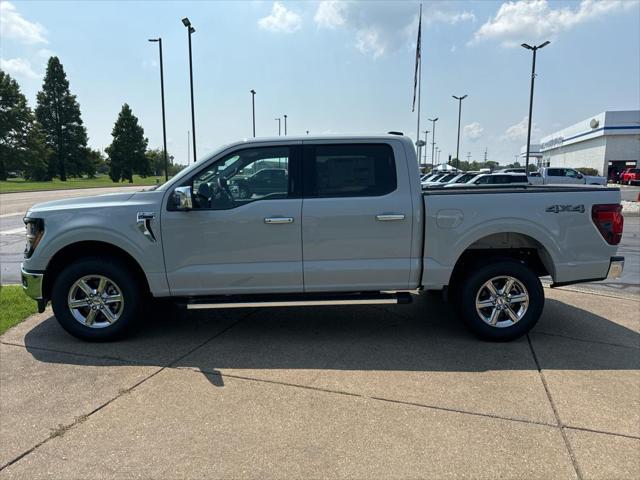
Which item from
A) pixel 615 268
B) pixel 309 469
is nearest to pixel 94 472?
pixel 309 469

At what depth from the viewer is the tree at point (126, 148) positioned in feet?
215

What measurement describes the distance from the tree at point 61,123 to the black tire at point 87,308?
72.1 m

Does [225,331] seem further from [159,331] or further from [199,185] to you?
[199,185]

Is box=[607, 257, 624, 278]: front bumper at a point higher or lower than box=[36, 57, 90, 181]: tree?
lower

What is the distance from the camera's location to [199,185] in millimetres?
4617

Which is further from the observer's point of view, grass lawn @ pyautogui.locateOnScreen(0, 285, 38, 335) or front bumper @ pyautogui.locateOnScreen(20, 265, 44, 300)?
grass lawn @ pyautogui.locateOnScreen(0, 285, 38, 335)

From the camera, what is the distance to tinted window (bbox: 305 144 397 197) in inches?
182

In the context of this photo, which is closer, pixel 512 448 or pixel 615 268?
pixel 512 448

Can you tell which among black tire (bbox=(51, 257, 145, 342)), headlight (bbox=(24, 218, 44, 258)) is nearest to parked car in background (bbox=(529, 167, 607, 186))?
black tire (bbox=(51, 257, 145, 342))

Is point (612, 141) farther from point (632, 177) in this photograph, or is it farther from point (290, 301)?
point (290, 301)

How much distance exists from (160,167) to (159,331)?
92.3 m

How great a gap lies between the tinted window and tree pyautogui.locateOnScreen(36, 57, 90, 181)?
7318 centimetres

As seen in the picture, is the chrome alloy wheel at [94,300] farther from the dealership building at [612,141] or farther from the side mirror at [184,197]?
the dealership building at [612,141]

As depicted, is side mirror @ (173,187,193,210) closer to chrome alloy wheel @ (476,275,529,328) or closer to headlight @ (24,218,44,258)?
headlight @ (24,218,44,258)
